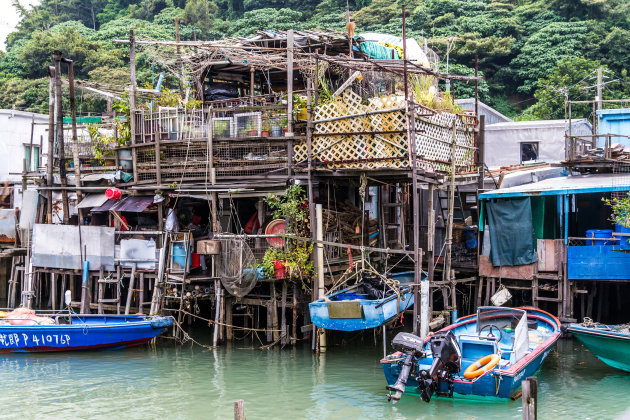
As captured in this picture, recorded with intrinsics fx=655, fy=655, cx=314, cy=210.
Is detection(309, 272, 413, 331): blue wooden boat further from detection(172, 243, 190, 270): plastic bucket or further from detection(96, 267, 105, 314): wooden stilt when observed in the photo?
detection(96, 267, 105, 314): wooden stilt

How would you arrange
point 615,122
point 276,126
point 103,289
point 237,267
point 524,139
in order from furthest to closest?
1. point 524,139
2. point 615,122
3. point 103,289
4. point 276,126
5. point 237,267

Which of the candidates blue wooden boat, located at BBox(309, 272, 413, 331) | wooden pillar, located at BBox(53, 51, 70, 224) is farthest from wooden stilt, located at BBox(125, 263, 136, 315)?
blue wooden boat, located at BBox(309, 272, 413, 331)

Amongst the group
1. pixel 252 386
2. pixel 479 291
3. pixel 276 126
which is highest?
pixel 276 126

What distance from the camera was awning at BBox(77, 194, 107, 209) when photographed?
1931 cm

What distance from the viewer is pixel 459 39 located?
36812 millimetres

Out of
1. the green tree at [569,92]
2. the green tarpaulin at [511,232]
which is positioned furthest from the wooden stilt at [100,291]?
the green tree at [569,92]

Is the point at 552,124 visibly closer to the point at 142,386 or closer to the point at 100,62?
the point at 142,386

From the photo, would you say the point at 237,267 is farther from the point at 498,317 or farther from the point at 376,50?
the point at 376,50

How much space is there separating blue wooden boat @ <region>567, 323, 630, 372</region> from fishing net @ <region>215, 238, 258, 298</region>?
771cm

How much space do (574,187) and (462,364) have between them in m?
6.74

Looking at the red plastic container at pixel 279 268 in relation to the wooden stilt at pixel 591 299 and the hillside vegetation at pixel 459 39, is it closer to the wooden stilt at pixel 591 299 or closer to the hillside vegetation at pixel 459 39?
the wooden stilt at pixel 591 299

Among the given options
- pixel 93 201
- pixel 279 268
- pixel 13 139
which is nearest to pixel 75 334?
pixel 93 201

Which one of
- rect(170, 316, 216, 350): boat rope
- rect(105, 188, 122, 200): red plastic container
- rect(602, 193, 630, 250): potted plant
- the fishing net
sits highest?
rect(105, 188, 122, 200): red plastic container

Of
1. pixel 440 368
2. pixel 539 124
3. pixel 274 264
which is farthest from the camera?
pixel 539 124
